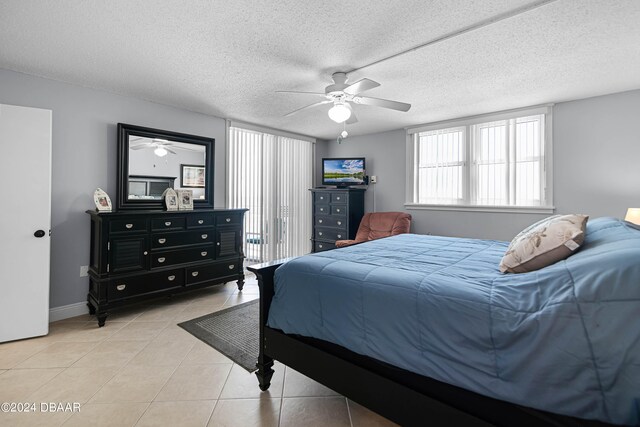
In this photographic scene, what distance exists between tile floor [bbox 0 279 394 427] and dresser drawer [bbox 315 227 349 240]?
9.90ft

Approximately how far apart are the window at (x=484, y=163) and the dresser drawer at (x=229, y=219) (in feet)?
9.23

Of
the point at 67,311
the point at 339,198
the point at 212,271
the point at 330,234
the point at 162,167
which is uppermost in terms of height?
the point at 162,167

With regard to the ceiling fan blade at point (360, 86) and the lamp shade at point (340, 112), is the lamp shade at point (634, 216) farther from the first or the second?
the lamp shade at point (340, 112)

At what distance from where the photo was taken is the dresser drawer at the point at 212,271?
359 cm

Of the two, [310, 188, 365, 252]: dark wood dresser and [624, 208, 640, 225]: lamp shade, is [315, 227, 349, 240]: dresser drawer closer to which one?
[310, 188, 365, 252]: dark wood dresser

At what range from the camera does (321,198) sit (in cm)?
542

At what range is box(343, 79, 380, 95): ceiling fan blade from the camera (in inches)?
94.9


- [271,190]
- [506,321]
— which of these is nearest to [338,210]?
[271,190]

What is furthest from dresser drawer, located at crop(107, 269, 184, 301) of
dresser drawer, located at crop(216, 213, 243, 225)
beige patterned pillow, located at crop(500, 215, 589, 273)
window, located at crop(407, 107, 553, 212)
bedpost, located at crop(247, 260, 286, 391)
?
window, located at crop(407, 107, 553, 212)

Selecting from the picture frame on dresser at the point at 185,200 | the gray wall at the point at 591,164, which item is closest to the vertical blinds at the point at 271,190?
the picture frame on dresser at the point at 185,200

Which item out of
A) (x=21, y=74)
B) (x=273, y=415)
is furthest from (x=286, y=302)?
(x=21, y=74)

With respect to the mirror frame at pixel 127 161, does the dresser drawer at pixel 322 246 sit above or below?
below

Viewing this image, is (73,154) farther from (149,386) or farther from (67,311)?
(149,386)

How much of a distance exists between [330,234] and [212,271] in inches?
88.0
